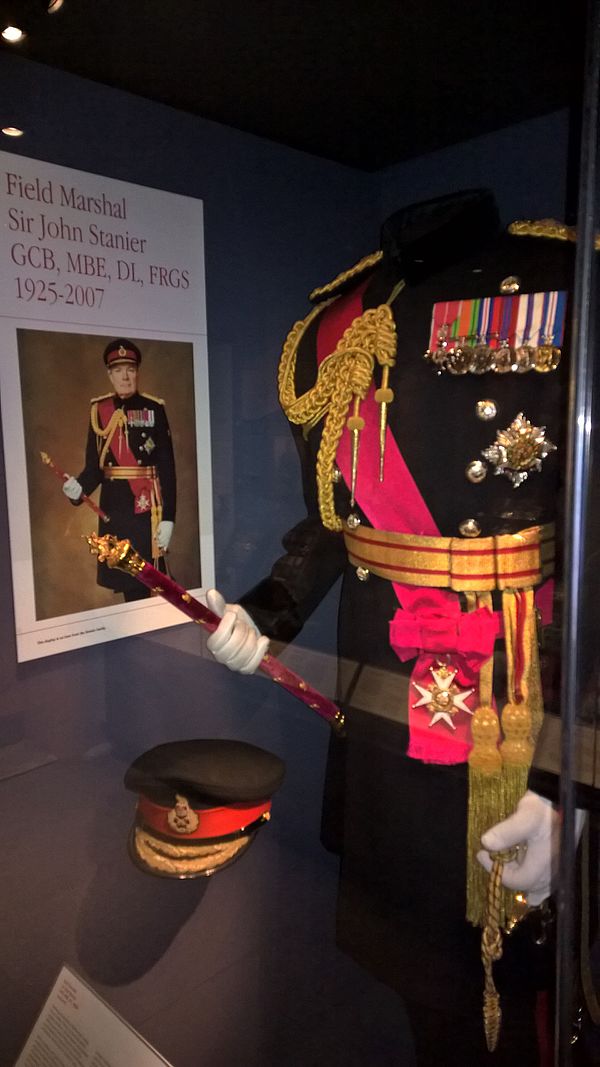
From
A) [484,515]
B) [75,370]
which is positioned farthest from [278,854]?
[75,370]

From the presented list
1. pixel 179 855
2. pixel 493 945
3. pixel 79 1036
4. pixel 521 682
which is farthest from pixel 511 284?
pixel 79 1036

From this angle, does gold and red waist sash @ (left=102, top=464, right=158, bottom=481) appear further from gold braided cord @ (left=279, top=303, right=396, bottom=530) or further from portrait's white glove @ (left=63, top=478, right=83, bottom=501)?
gold braided cord @ (left=279, top=303, right=396, bottom=530)

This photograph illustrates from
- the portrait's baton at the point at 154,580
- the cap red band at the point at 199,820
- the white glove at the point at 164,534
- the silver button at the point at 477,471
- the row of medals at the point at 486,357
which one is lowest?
the cap red band at the point at 199,820

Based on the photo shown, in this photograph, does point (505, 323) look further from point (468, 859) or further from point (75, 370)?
point (468, 859)

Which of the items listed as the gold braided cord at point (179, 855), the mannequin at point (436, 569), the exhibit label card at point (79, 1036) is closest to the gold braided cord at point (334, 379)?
the mannequin at point (436, 569)

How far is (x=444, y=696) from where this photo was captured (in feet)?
2.97

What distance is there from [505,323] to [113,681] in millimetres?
619

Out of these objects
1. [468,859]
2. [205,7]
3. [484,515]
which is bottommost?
[468,859]

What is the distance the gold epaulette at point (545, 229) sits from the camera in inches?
31.1

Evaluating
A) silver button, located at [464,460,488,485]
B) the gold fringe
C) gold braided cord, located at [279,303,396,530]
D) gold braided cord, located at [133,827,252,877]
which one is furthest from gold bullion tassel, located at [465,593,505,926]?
gold braided cord, located at [133,827,252,877]

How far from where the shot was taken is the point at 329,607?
104 cm

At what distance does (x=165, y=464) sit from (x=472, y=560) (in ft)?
1.24

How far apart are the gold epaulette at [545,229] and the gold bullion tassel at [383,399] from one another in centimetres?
19

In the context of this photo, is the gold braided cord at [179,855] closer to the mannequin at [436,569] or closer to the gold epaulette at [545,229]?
the mannequin at [436,569]
